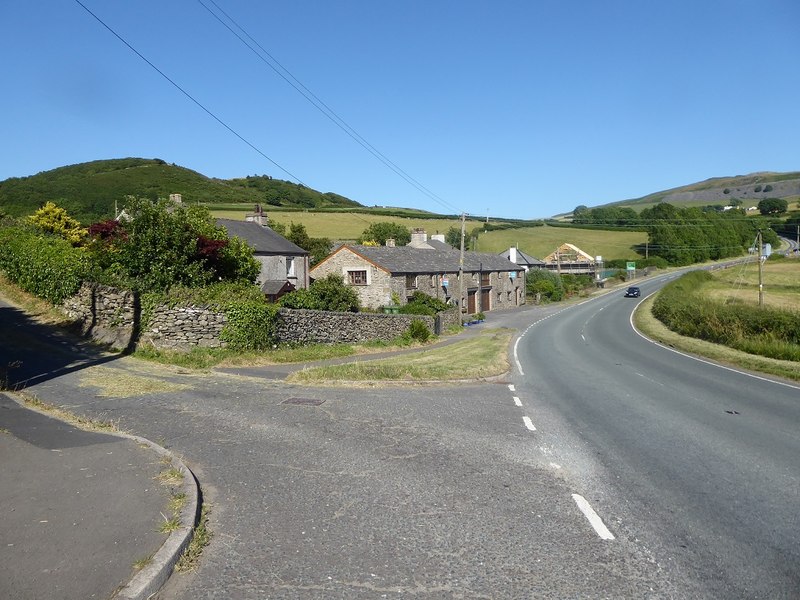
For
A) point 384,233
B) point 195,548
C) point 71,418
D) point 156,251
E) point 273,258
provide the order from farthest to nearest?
point 384,233 → point 273,258 → point 156,251 → point 71,418 → point 195,548

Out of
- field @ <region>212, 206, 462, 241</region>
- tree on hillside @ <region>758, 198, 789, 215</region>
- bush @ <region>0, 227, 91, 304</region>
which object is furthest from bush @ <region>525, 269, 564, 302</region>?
tree on hillside @ <region>758, 198, 789, 215</region>

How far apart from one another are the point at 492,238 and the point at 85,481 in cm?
12316

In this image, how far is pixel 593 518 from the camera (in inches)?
256

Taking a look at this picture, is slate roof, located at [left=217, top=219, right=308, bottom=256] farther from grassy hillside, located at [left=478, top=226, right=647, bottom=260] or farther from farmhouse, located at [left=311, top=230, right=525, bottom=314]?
grassy hillside, located at [left=478, top=226, right=647, bottom=260]

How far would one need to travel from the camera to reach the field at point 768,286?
52.4 meters

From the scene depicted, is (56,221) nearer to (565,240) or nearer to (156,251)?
(156,251)

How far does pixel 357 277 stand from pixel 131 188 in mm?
69052

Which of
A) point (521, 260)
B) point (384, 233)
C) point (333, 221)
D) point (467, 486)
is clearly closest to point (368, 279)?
point (521, 260)

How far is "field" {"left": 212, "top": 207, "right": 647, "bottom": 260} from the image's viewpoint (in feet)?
335

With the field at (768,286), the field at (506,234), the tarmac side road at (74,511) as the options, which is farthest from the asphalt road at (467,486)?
the field at (506,234)

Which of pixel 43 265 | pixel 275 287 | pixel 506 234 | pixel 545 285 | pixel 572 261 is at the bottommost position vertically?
pixel 545 285

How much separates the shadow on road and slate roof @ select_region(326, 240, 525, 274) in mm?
31529

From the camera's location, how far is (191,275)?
24.8 meters

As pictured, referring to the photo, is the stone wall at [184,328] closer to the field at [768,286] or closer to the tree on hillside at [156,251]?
the tree on hillside at [156,251]
